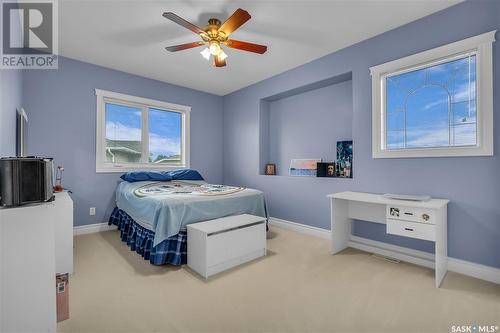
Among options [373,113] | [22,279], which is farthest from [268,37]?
[22,279]

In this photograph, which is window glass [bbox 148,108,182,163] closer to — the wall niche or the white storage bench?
the wall niche

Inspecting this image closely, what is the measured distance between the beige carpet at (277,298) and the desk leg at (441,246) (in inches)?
3.4

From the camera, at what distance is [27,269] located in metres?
1.10

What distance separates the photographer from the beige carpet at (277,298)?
4.95ft

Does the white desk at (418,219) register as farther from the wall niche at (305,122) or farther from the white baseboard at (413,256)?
the wall niche at (305,122)

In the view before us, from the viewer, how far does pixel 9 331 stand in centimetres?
107

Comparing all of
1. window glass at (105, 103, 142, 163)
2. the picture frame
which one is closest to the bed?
window glass at (105, 103, 142, 163)

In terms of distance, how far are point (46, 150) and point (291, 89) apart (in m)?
3.59

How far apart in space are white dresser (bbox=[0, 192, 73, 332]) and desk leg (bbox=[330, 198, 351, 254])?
2.47m

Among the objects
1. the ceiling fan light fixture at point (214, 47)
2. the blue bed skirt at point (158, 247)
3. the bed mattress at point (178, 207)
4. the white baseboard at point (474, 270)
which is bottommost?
the white baseboard at point (474, 270)

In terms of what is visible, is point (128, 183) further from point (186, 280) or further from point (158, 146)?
point (186, 280)

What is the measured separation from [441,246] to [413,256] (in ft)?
1.43

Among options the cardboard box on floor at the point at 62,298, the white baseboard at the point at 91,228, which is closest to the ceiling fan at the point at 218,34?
the cardboard box on floor at the point at 62,298

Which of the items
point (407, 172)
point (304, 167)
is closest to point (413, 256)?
point (407, 172)
